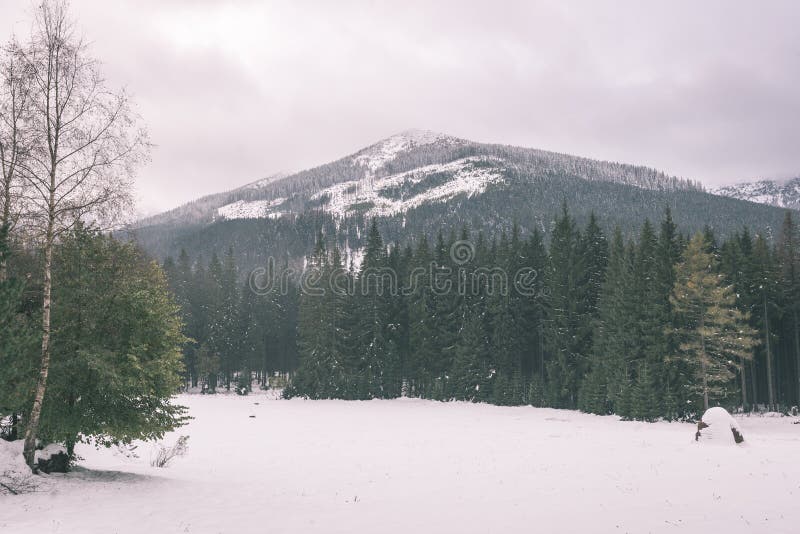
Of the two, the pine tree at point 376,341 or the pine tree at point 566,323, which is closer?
the pine tree at point 566,323

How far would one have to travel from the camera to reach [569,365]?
51.9 meters

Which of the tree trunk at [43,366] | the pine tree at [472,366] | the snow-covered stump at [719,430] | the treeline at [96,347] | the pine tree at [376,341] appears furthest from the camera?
the pine tree at [376,341]

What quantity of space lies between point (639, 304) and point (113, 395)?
39.9m

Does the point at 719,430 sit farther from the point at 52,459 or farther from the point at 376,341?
the point at 376,341

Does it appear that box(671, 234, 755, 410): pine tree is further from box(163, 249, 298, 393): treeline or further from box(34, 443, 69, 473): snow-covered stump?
box(163, 249, 298, 393): treeline

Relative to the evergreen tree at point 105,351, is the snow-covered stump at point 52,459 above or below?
below

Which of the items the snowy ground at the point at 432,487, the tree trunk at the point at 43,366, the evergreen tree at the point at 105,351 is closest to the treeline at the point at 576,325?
the snowy ground at the point at 432,487

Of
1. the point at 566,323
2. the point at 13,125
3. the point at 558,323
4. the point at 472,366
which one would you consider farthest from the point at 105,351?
the point at 472,366

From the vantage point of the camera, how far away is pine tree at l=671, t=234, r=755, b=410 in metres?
39.0

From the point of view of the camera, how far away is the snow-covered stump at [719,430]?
26.3m

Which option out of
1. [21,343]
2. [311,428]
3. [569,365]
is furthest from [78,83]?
[569,365]

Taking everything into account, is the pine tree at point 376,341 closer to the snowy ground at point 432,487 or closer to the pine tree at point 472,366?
the pine tree at point 472,366

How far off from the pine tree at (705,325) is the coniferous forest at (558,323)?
0.42ft

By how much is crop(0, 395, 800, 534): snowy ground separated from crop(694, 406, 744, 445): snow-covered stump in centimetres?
77
